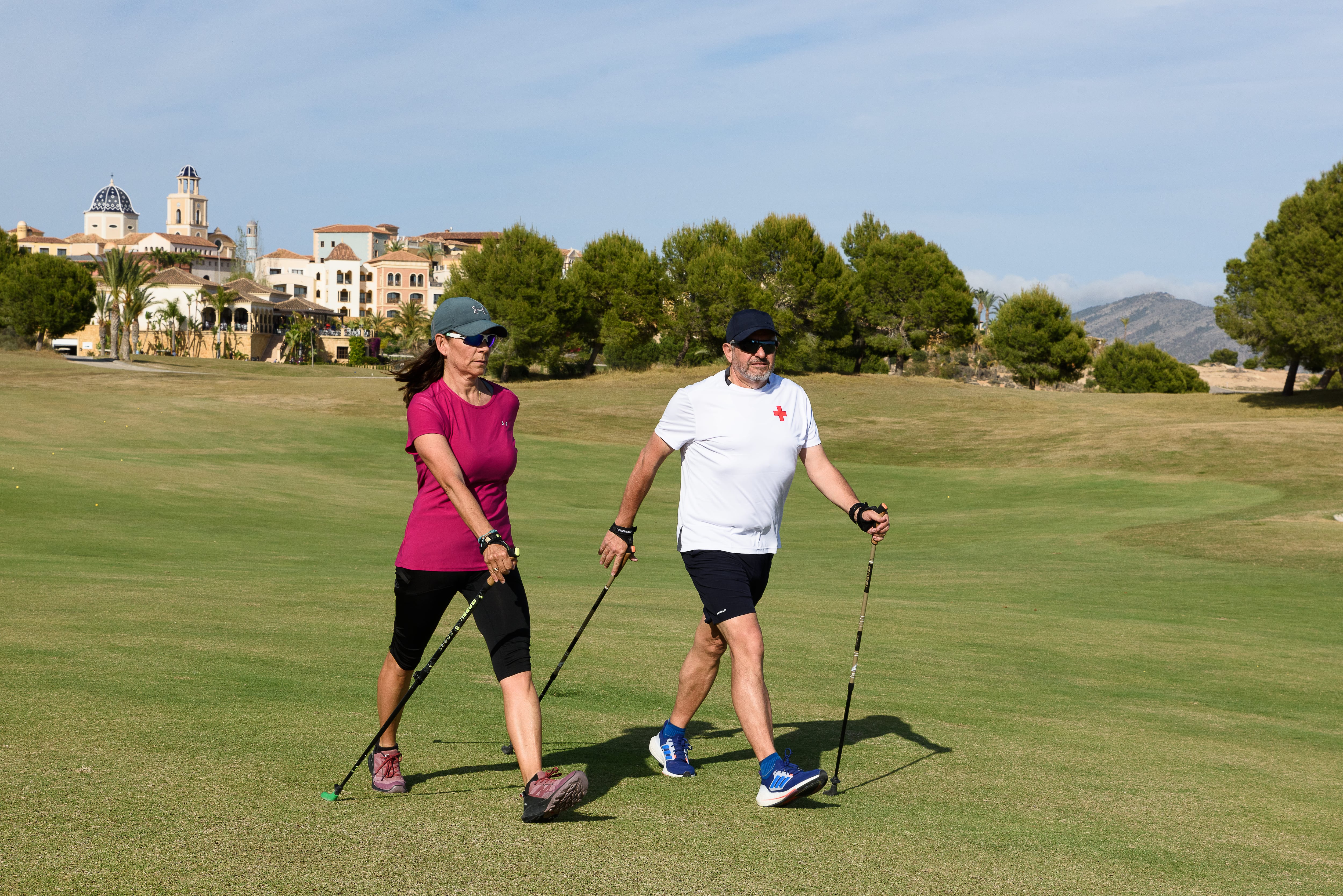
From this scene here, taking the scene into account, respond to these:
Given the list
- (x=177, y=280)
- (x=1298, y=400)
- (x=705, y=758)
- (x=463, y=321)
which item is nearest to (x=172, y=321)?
(x=177, y=280)

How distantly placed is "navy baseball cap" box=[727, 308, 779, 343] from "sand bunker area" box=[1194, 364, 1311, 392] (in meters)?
131

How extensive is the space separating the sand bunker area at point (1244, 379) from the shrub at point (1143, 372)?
794 cm

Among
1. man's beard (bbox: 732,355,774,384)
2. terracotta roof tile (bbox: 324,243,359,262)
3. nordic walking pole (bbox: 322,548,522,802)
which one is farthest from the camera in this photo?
terracotta roof tile (bbox: 324,243,359,262)

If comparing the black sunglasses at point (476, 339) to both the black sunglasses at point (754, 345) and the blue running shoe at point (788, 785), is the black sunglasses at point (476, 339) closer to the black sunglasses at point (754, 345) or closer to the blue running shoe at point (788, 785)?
the black sunglasses at point (754, 345)

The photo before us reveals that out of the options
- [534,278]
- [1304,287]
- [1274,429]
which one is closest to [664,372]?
[534,278]

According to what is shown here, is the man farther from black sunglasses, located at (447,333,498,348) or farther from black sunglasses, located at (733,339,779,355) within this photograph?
black sunglasses, located at (447,333,498,348)

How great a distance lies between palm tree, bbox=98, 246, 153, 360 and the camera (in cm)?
9419

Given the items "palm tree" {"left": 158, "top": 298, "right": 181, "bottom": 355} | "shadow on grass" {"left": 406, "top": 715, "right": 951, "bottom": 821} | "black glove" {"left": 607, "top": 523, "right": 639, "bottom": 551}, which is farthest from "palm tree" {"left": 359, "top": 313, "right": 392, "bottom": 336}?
"black glove" {"left": 607, "top": 523, "right": 639, "bottom": 551}

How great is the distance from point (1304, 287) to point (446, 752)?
6102 cm

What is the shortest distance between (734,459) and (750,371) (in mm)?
503

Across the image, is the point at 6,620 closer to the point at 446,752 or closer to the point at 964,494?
the point at 446,752

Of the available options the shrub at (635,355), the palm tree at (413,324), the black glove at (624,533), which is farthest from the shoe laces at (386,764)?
the palm tree at (413,324)

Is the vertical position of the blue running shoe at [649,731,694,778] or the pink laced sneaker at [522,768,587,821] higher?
the pink laced sneaker at [522,768,587,821]

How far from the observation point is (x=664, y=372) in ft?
279
